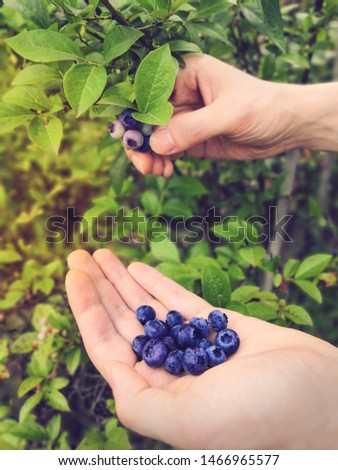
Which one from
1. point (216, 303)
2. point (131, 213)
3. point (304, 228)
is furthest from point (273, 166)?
point (216, 303)

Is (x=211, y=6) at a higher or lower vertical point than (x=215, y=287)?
higher

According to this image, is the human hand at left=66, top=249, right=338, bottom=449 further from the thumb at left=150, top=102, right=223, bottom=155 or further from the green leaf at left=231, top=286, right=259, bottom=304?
the thumb at left=150, top=102, right=223, bottom=155

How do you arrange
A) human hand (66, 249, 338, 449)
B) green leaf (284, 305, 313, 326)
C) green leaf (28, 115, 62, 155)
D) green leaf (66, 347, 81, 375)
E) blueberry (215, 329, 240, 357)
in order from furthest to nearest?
green leaf (66, 347, 81, 375), green leaf (284, 305, 313, 326), blueberry (215, 329, 240, 357), green leaf (28, 115, 62, 155), human hand (66, 249, 338, 449)

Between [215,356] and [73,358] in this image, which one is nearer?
[215,356]

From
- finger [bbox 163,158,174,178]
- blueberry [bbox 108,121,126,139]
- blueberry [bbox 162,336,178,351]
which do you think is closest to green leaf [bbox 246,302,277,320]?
blueberry [bbox 162,336,178,351]

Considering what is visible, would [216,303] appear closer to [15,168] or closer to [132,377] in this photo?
[132,377]

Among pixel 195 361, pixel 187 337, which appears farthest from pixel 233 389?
pixel 187 337

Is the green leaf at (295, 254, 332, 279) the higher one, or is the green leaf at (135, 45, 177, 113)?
the green leaf at (135, 45, 177, 113)

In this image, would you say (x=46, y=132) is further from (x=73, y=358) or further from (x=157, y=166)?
(x=73, y=358)
